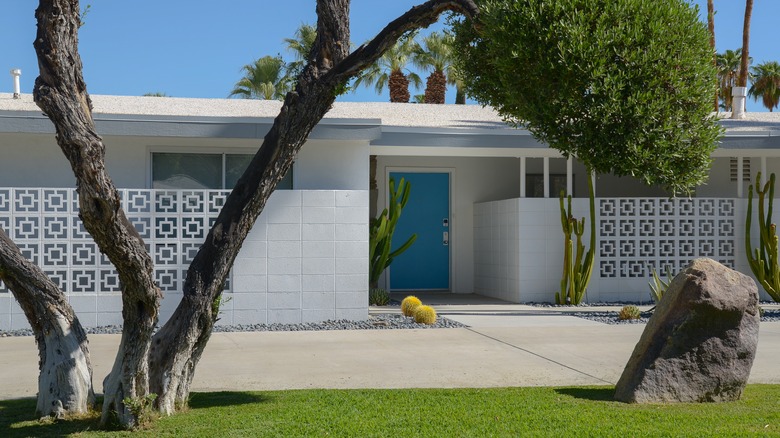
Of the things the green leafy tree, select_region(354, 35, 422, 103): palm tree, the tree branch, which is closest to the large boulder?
the green leafy tree

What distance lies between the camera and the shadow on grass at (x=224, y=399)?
6879mm

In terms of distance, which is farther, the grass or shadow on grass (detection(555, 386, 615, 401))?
shadow on grass (detection(555, 386, 615, 401))

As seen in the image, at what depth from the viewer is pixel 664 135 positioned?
19.8 ft

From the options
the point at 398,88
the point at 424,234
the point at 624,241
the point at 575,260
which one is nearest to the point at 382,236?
the point at 424,234

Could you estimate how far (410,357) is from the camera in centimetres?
931

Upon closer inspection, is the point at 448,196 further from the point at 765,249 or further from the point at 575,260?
the point at 765,249

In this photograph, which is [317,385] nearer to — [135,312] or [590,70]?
[135,312]

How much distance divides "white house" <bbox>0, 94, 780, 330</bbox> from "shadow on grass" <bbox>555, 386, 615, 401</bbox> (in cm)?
514

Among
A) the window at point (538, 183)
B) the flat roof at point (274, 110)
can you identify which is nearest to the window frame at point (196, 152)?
the flat roof at point (274, 110)

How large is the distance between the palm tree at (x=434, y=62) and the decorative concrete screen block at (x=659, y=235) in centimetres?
1371

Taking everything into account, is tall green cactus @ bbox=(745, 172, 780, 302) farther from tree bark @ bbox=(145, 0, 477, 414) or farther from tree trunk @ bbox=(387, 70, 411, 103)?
tree trunk @ bbox=(387, 70, 411, 103)

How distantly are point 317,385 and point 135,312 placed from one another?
238cm

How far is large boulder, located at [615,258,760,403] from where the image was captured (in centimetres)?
688

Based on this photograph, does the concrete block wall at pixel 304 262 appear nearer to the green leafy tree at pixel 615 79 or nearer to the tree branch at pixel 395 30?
the tree branch at pixel 395 30
